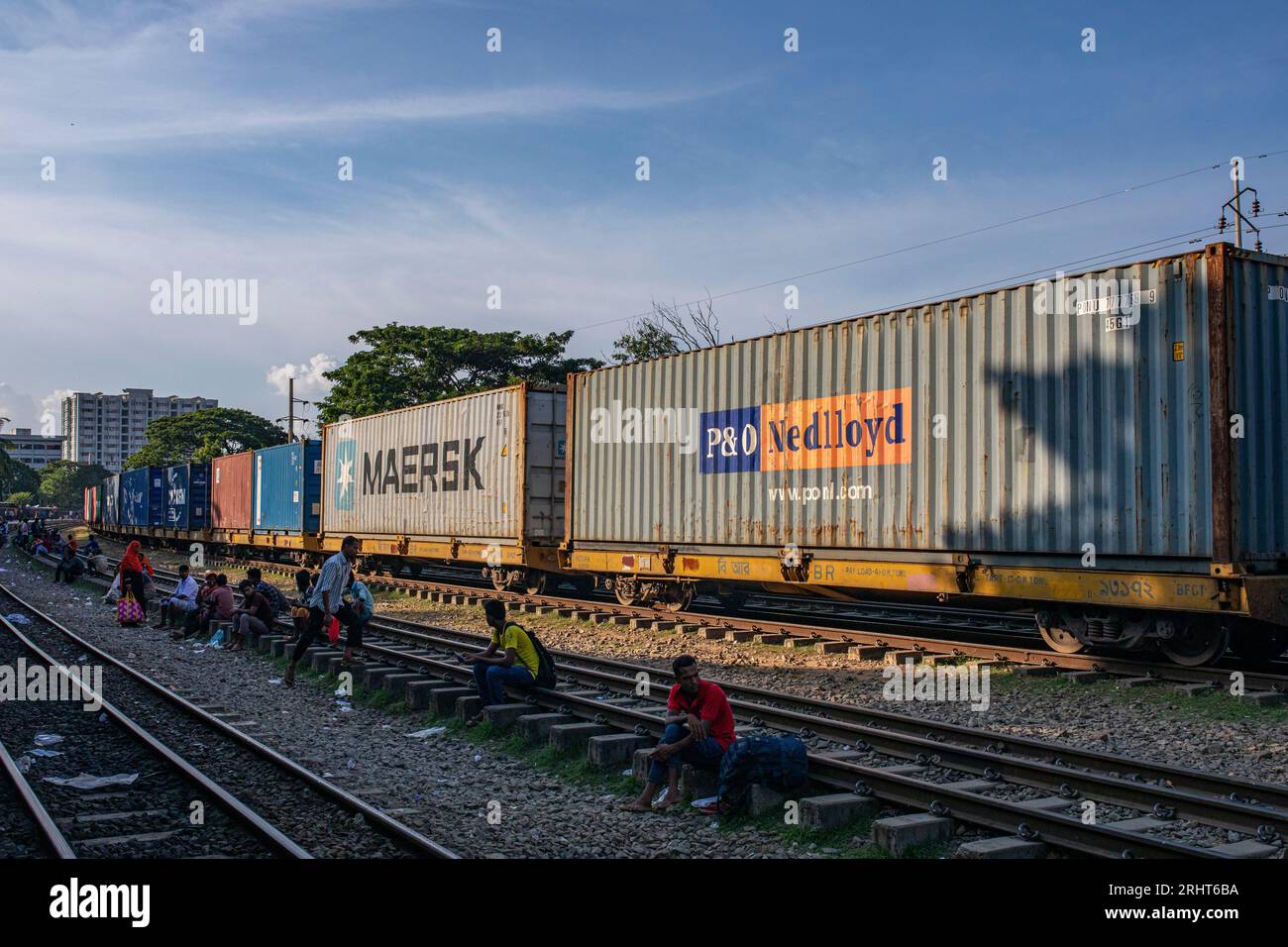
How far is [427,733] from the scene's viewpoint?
9.23 meters

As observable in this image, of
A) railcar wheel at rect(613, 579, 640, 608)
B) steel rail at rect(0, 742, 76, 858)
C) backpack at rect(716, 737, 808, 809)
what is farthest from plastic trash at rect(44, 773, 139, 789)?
railcar wheel at rect(613, 579, 640, 608)

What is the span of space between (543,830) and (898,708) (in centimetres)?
448

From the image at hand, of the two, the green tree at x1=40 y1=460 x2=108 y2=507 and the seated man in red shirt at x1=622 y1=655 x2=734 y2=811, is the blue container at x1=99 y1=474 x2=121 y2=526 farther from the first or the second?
the green tree at x1=40 y1=460 x2=108 y2=507

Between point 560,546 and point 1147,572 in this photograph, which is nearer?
point 1147,572

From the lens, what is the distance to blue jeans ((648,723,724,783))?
273 inches

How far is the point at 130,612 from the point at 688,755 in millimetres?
13850

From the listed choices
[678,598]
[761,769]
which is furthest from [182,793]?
[678,598]

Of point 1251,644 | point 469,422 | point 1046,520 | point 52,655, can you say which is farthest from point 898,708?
point 469,422

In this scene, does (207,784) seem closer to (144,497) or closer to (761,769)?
(761,769)

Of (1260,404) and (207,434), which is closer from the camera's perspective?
(1260,404)

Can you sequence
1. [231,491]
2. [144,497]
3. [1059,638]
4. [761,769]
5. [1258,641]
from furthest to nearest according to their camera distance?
[144,497]
[231,491]
[1059,638]
[1258,641]
[761,769]
